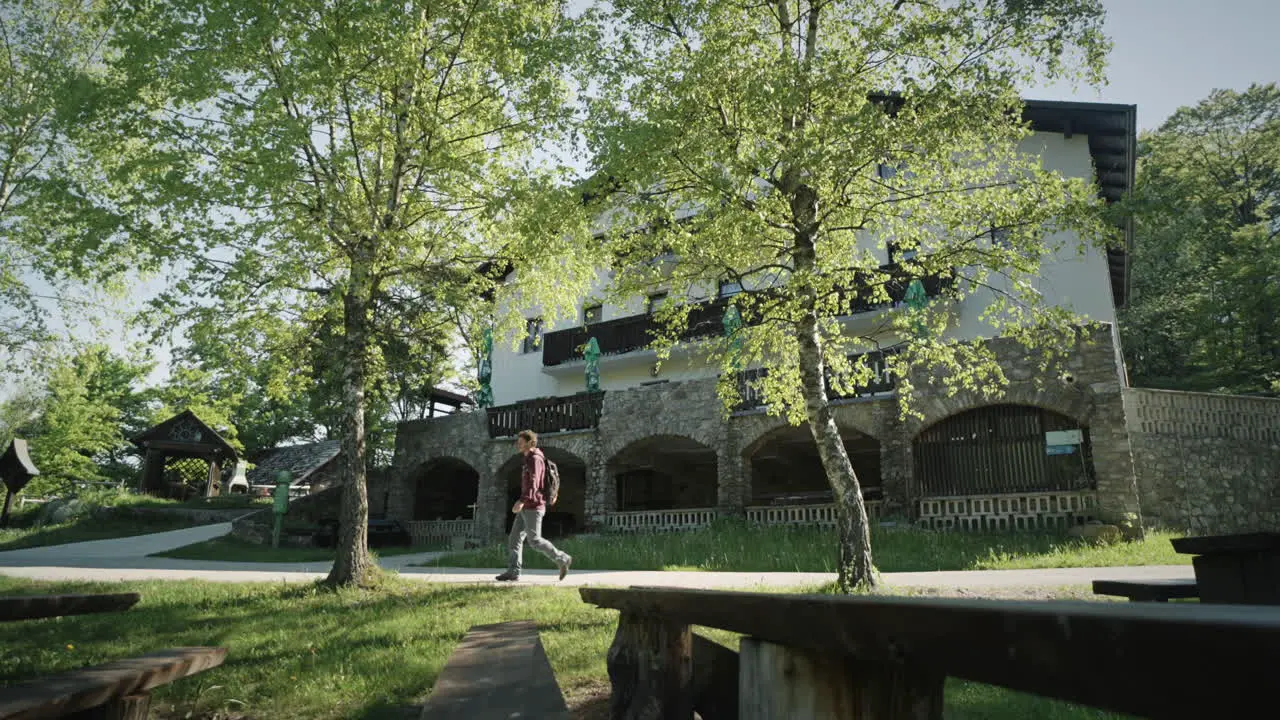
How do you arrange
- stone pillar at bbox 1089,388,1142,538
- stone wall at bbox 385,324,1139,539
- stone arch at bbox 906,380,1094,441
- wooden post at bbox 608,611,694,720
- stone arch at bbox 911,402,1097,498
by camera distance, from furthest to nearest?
stone arch at bbox 911,402,1097,498, stone arch at bbox 906,380,1094,441, stone wall at bbox 385,324,1139,539, stone pillar at bbox 1089,388,1142,538, wooden post at bbox 608,611,694,720

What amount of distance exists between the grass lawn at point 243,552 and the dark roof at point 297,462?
37.6 feet

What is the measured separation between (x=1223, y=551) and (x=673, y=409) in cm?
1330

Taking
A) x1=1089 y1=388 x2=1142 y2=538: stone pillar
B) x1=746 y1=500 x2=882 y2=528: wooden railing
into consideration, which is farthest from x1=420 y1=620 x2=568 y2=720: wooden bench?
x1=1089 y1=388 x2=1142 y2=538: stone pillar

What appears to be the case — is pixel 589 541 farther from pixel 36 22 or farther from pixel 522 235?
pixel 36 22

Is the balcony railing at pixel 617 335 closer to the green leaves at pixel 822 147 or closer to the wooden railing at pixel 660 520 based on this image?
the wooden railing at pixel 660 520

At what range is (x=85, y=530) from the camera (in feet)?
65.0

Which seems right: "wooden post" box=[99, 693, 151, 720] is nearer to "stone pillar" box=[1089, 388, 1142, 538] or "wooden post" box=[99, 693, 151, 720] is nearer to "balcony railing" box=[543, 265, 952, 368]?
"stone pillar" box=[1089, 388, 1142, 538]

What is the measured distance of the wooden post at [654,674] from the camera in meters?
2.88

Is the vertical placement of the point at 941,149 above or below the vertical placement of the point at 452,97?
below

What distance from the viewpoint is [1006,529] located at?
40.4ft

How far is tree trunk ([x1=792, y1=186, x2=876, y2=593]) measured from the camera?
786cm

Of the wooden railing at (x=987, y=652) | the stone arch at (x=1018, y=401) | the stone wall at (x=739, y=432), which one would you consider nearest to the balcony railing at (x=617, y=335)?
the stone wall at (x=739, y=432)

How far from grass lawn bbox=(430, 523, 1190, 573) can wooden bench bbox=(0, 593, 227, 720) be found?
8601 mm

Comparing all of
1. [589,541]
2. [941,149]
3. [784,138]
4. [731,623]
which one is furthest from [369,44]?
[589,541]
